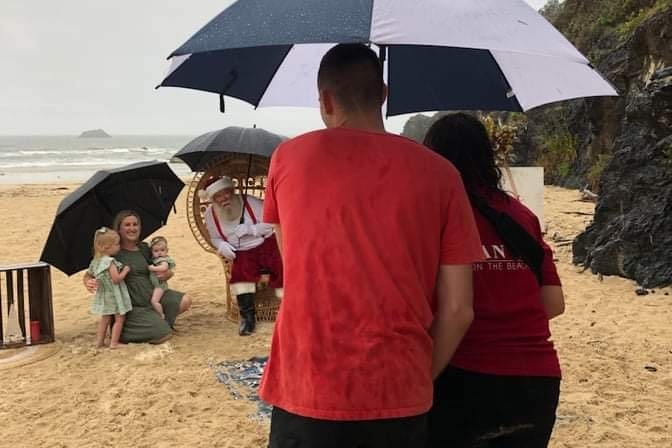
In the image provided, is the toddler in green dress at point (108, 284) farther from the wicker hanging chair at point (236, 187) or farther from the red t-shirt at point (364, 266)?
the red t-shirt at point (364, 266)

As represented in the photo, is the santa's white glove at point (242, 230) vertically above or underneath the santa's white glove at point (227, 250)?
above

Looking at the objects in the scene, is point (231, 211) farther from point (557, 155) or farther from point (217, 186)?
point (557, 155)

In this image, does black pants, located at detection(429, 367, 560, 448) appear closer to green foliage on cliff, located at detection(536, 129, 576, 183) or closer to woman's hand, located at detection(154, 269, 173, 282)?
woman's hand, located at detection(154, 269, 173, 282)

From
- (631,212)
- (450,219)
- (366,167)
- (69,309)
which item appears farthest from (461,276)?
(631,212)

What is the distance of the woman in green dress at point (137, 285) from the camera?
544 cm

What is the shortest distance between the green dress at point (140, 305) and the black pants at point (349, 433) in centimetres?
406

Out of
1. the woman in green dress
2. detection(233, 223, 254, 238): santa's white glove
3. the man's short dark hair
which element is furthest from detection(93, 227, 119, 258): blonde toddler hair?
the man's short dark hair

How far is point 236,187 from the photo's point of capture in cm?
620

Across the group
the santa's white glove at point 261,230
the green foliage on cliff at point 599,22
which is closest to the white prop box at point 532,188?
the santa's white glove at point 261,230

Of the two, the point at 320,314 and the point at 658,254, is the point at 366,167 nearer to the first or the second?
the point at 320,314

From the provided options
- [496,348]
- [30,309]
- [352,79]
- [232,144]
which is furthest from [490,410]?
[30,309]

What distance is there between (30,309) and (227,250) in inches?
66.3

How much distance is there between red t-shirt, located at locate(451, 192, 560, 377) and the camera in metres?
1.93

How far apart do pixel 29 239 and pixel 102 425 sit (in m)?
8.34
